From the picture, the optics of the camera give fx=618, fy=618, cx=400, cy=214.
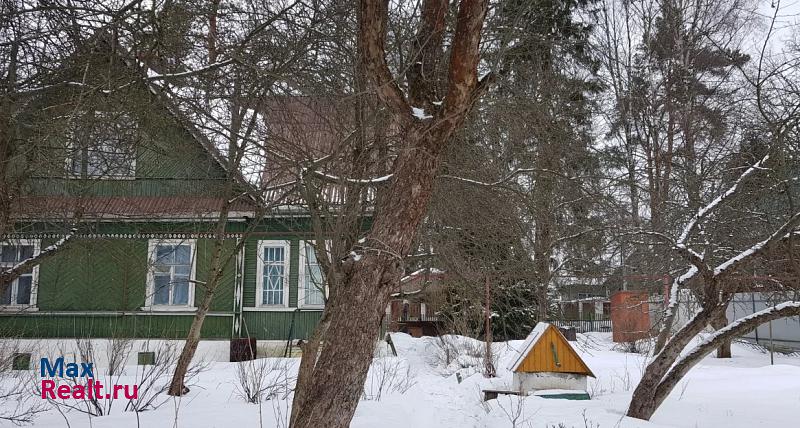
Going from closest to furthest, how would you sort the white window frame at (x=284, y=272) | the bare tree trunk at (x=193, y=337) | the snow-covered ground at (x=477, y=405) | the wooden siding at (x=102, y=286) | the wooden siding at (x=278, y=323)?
the snow-covered ground at (x=477, y=405) → the bare tree trunk at (x=193, y=337) → the wooden siding at (x=102, y=286) → the wooden siding at (x=278, y=323) → the white window frame at (x=284, y=272)

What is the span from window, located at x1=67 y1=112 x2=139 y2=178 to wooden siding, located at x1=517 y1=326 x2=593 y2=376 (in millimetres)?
6089

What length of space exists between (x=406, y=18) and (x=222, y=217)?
14.1 feet

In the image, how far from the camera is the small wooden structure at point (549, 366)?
9211 millimetres

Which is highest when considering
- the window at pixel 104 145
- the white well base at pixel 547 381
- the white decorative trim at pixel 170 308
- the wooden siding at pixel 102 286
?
the window at pixel 104 145

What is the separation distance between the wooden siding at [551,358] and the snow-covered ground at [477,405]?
58 centimetres

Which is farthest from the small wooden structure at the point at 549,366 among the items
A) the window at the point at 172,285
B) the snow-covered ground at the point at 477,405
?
the window at the point at 172,285

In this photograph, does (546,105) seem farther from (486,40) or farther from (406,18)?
(406,18)

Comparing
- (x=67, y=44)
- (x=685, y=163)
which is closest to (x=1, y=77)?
(x=67, y=44)

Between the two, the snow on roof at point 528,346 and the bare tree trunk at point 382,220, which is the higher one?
the bare tree trunk at point 382,220

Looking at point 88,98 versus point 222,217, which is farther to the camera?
point 222,217

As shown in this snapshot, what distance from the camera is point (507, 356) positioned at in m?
15.1

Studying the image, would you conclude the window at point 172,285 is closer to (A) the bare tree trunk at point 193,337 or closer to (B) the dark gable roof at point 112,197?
(B) the dark gable roof at point 112,197

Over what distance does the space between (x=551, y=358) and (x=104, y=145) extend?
669cm

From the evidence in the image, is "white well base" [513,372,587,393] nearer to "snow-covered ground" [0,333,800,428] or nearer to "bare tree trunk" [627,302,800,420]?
"snow-covered ground" [0,333,800,428]
